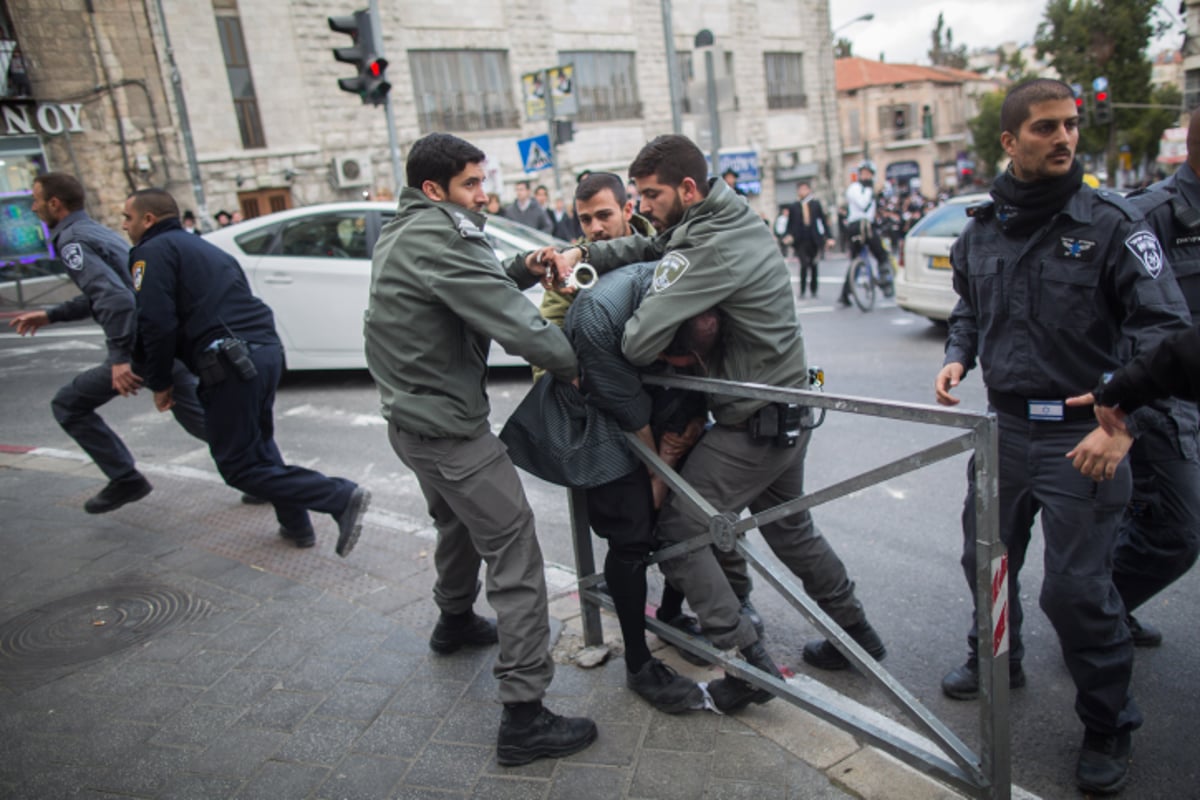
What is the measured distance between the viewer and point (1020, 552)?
2797mm

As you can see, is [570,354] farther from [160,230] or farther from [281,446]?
[281,446]

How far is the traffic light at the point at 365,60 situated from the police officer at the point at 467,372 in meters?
7.81

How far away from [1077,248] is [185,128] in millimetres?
19755

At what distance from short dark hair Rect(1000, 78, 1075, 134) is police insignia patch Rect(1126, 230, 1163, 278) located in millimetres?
459

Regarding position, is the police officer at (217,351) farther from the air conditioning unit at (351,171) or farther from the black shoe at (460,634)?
the air conditioning unit at (351,171)

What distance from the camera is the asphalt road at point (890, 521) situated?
2703 mm

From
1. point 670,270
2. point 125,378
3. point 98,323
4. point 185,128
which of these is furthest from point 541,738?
point 185,128

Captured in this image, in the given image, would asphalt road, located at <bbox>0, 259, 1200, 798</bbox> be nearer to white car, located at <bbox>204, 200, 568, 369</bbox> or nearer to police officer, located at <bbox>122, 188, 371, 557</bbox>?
white car, located at <bbox>204, 200, 568, 369</bbox>

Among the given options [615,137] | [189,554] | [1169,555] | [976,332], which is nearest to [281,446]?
[189,554]

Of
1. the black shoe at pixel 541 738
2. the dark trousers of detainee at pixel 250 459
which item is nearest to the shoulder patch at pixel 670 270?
the black shoe at pixel 541 738

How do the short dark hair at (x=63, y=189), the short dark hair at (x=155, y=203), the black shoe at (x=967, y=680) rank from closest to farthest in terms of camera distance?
1. the black shoe at (x=967, y=680)
2. the short dark hair at (x=155, y=203)
3. the short dark hair at (x=63, y=189)

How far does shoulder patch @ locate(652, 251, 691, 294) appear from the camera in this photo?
2502 mm

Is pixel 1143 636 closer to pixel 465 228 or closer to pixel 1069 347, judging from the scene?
pixel 1069 347

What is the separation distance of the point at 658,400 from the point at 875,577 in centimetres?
170
